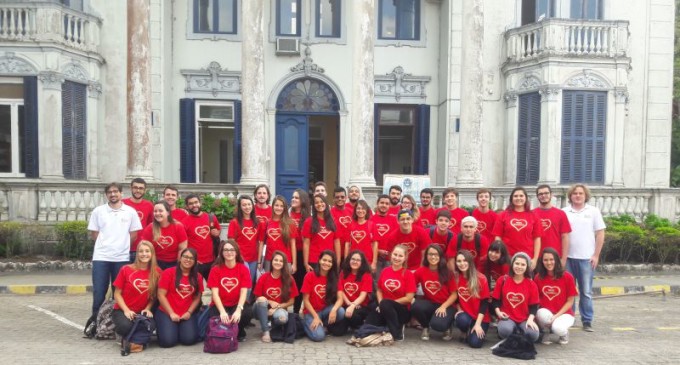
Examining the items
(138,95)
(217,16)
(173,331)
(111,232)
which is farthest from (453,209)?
(217,16)

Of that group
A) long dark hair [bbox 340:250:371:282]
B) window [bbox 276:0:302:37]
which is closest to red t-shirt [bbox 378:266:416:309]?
long dark hair [bbox 340:250:371:282]

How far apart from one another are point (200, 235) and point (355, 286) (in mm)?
2185

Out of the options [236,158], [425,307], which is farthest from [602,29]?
[425,307]

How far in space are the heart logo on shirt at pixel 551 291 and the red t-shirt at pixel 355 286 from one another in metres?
2.07

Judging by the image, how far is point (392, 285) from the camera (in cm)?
686

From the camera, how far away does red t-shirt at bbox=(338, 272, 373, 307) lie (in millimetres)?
6922

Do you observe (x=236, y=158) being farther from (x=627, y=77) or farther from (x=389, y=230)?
(x=627, y=77)

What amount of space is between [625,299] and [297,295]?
6.48 meters

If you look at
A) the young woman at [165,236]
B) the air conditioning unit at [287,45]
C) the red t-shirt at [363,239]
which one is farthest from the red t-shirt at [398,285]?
the air conditioning unit at [287,45]

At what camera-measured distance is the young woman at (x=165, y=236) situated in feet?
23.0

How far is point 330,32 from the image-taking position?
1661cm

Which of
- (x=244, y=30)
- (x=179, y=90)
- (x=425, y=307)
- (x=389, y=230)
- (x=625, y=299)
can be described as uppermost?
(x=244, y=30)

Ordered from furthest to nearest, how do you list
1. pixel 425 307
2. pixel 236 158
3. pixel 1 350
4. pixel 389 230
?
pixel 236 158
pixel 389 230
pixel 425 307
pixel 1 350

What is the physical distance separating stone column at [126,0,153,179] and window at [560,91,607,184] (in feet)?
35.7
